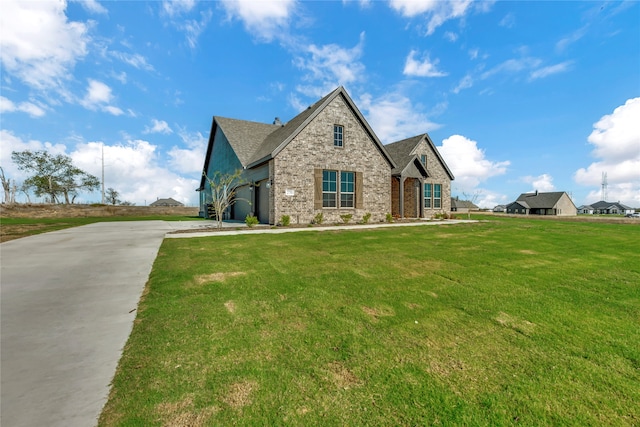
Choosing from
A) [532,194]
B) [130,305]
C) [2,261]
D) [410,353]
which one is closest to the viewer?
[410,353]

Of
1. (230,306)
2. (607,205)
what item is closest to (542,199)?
(607,205)

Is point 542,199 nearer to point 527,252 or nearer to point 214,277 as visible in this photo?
point 527,252

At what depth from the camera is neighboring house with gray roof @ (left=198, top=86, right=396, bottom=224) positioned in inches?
628

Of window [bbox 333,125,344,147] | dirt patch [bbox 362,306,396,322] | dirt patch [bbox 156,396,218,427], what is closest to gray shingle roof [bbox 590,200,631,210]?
window [bbox 333,125,344,147]

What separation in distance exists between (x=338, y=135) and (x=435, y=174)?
40.2 ft

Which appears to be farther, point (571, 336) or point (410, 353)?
point (571, 336)

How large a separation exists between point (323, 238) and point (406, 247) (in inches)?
123

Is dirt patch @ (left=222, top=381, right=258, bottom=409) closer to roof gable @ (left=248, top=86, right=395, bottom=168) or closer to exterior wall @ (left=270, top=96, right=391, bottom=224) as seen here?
exterior wall @ (left=270, top=96, right=391, bottom=224)

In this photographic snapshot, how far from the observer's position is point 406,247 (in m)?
8.43

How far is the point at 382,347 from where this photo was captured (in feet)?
9.63

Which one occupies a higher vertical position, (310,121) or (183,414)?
(310,121)

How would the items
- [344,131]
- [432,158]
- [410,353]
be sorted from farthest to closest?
[432,158] → [344,131] → [410,353]

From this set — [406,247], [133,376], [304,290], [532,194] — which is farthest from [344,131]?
[532,194]

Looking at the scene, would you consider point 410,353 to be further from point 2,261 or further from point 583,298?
point 2,261
